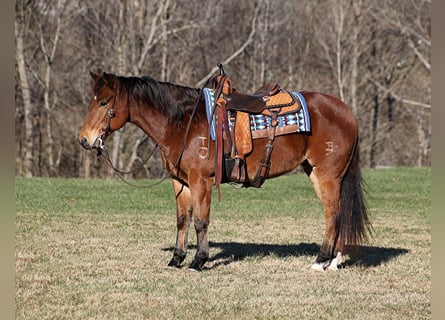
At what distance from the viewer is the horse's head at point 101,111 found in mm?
6195

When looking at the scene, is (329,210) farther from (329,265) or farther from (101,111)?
(101,111)

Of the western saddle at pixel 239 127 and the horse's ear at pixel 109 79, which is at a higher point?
the horse's ear at pixel 109 79

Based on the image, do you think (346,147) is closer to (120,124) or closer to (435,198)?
(120,124)

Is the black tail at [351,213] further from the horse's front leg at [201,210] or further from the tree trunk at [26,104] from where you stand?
the tree trunk at [26,104]

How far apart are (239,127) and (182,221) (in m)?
1.21

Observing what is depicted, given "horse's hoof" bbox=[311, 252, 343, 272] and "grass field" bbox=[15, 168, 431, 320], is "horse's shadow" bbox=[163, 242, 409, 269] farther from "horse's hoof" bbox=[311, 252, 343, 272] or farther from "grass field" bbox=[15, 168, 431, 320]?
"horse's hoof" bbox=[311, 252, 343, 272]

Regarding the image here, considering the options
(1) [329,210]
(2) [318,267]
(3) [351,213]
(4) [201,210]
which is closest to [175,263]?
(4) [201,210]

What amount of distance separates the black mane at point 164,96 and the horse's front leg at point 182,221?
776mm

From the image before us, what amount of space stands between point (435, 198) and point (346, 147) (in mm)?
5331

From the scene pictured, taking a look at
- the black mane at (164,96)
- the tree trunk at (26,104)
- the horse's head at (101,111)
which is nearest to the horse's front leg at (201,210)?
the black mane at (164,96)

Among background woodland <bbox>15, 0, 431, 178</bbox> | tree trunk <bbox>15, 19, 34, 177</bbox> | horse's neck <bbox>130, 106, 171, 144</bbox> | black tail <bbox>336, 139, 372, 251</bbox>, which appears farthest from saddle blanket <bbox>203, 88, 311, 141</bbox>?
tree trunk <bbox>15, 19, 34, 177</bbox>

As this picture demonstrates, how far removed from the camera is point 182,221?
687cm

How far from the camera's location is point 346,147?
684cm

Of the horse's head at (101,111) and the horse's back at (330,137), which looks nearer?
the horse's head at (101,111)
